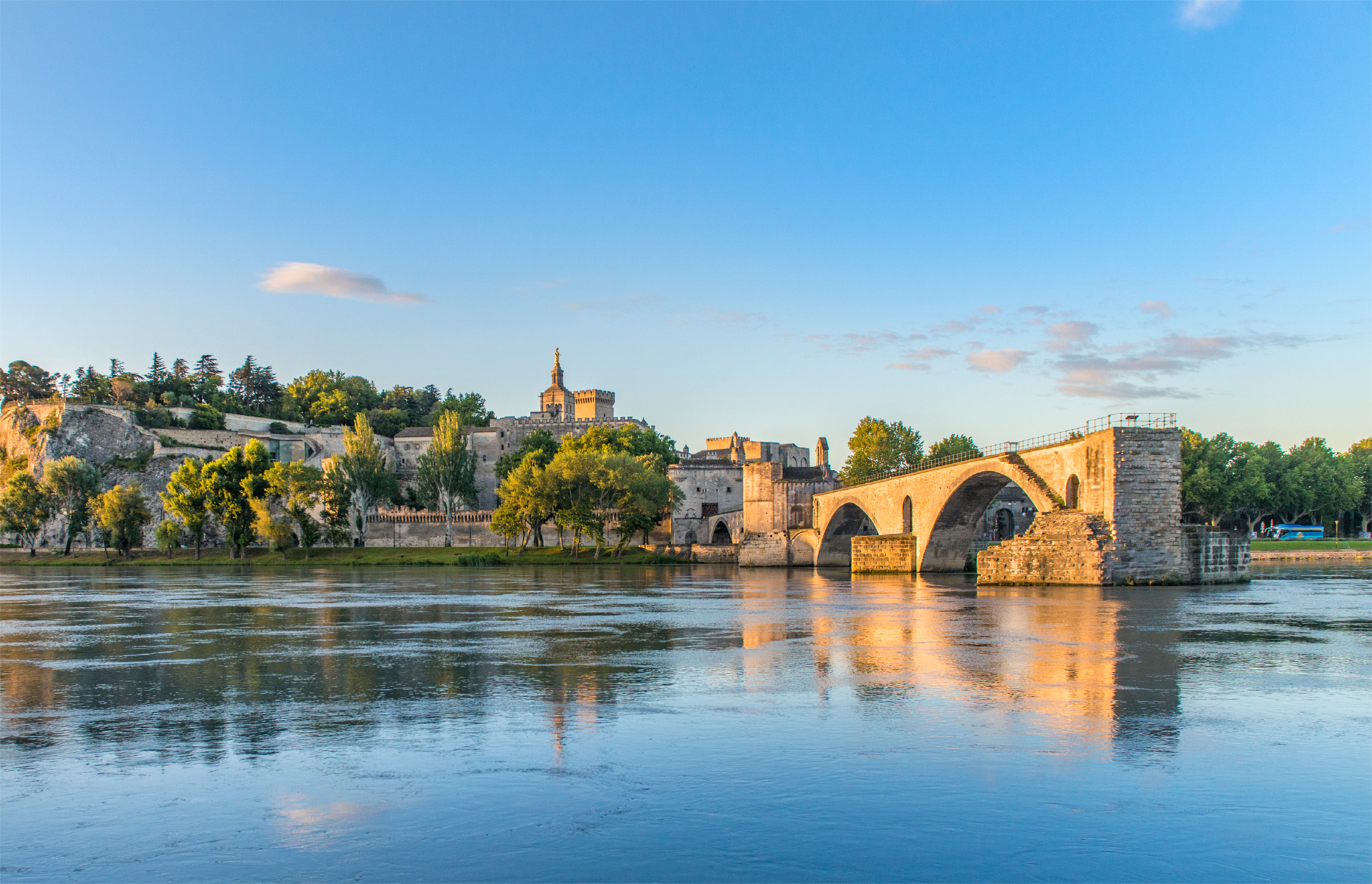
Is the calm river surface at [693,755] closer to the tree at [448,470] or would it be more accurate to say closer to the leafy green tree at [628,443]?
the tree at [448,470]

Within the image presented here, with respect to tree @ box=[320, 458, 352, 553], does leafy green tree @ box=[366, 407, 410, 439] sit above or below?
above

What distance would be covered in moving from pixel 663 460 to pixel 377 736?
3089 inches

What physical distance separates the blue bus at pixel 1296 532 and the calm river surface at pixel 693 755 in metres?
68.8

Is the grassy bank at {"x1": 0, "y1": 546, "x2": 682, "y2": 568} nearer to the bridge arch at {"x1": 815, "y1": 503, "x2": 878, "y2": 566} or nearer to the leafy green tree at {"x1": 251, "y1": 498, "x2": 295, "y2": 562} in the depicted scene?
the leafy green tree at {"x1": 251, "y1": 498, "x2": 295, "y2": 562}

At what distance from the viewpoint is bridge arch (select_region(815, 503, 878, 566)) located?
202 ft

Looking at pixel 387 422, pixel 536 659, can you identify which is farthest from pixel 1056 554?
pixel 387 422

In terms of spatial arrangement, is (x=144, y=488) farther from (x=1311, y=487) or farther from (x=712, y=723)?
(x=1311, y=487)

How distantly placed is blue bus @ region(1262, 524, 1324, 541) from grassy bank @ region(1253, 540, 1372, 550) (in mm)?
3994

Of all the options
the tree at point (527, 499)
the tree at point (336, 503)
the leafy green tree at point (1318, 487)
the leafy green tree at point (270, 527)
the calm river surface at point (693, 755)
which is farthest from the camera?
the leafy green tree at point (1318, 487)

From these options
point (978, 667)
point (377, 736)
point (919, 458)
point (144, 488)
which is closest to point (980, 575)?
point (978, 667)

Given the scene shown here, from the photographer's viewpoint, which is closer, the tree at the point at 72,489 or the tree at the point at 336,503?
the tree at the point at 336,503

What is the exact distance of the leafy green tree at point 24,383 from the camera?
98.1 m

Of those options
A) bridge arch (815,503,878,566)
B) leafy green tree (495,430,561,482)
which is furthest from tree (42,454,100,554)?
bridge arch (815,503,878,566)

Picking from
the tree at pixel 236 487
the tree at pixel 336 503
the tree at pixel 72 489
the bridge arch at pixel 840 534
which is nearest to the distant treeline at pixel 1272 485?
the bridge arch at pixel 840 534
